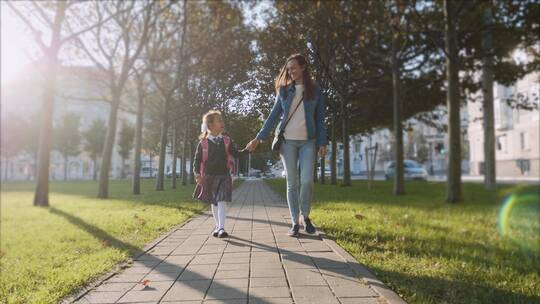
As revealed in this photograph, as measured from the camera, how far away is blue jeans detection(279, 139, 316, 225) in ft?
14.1

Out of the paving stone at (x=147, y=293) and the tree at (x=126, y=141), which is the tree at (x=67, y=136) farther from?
the paving stone at (x=147, y=293)

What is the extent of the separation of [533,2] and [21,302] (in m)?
17.6

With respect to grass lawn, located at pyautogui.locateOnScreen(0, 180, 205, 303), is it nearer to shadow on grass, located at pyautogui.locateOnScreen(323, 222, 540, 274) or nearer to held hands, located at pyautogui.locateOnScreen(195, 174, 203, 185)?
held hands, located at pyautogui.locateOnScreen(195, 174, 203, 185)

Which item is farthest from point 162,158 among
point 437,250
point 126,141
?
point 126,141

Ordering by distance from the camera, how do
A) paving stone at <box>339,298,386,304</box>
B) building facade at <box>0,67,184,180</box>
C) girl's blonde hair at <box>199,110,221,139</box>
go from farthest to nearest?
1. building facade at <box>0,67,184,180</box>
2. girl's blonde hair at <box>199,110,221,139</box>
3. paving stone at <box>339,298,386,304</box>

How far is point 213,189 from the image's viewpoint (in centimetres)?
421

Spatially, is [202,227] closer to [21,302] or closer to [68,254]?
[21,302]

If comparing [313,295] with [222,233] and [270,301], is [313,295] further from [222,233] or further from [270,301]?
[222,233]

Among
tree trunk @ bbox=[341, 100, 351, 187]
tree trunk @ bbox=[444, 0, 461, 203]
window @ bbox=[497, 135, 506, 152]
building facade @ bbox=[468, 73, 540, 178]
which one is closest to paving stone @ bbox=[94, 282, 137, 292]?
tree trunk @ bbox=[341, 100, 351, 187]

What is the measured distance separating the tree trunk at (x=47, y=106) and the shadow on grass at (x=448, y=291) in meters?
16.9

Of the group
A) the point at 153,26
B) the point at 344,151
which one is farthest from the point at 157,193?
the point at 153,26

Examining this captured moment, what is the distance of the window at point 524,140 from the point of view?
4544cm

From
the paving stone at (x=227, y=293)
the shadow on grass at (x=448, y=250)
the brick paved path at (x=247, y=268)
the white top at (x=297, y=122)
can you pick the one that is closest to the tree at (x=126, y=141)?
the shadow on grass at (x=448, y=250)

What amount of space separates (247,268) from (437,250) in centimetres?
286
